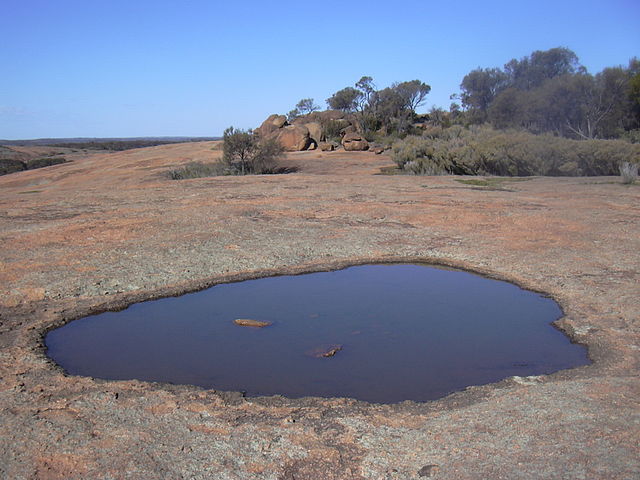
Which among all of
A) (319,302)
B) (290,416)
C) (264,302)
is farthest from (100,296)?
(290,416)

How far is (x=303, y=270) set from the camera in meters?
9.28

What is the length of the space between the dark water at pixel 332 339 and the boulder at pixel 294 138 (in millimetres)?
28862

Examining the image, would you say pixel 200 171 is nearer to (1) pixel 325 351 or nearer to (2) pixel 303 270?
(2) pixel 303 270

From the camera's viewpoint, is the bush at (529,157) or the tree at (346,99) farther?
the tree at (346,99)

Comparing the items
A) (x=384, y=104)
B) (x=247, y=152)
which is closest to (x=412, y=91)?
(x=384, y=104)

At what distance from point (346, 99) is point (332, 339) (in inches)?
2080

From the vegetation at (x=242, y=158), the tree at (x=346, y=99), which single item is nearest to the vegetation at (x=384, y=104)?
the tree at (x=346, y=99)

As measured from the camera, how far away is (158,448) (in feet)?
13.9

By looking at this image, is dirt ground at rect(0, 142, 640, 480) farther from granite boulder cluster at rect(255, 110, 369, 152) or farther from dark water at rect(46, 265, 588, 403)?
granite boulder cluster at rect(255, 110, 369, 152)

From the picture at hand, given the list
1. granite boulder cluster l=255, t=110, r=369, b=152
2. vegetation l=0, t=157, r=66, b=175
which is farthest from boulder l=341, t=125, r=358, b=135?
vegetation l=0, t=157, r=66, b=175

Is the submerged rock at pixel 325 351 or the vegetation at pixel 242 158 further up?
the vegetation at pixel 242 158

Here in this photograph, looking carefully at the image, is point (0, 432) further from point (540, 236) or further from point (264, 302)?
point (540, 236)

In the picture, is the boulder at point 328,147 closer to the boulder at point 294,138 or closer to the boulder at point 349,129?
the boulder at point 294,138

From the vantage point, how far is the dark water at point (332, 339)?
576 cm
